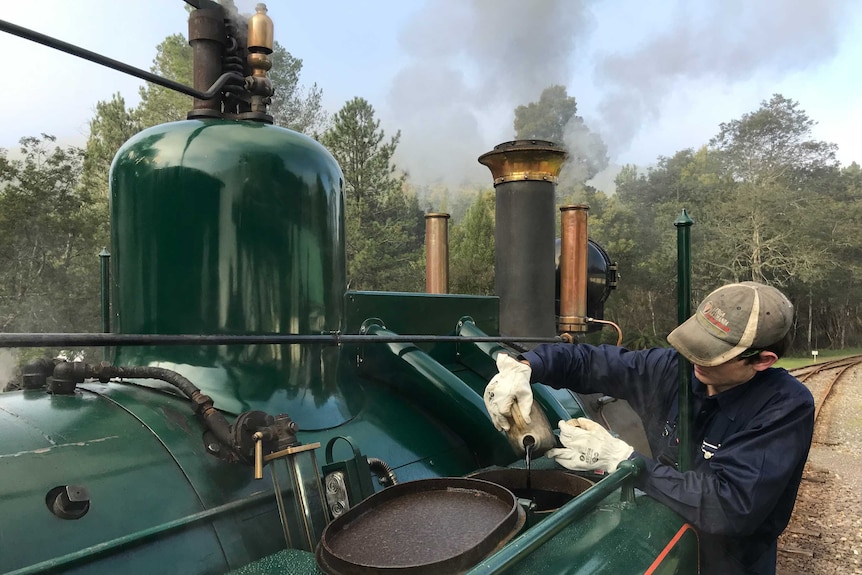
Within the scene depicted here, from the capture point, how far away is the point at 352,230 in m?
18.9

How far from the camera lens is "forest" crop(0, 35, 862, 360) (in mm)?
14742

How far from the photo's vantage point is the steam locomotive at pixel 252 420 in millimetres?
1379

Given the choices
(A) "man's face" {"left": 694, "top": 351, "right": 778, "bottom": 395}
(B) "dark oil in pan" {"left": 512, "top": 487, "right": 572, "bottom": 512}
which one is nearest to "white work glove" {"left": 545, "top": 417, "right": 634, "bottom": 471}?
(B) "dark oil in pan" {"left": 512, "top": 487, "right": 572, "bottom": 512}

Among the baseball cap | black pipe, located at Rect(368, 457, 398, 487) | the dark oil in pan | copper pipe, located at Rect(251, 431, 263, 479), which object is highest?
the baseball cap

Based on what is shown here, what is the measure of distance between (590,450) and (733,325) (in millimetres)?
567

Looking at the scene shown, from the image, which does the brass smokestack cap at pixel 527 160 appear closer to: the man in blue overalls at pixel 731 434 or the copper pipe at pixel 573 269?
the copper pipe at pixel 573 269

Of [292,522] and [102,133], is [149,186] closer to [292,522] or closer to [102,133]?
[292,522]

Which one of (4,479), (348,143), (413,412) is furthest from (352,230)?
(4,479)

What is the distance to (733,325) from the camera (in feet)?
6.42

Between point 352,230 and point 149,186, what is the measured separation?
17097mm

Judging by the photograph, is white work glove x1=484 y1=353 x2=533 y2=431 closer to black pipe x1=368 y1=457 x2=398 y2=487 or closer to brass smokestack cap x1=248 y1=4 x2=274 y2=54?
black pipe x1=368 y1=457 x2=398 y2=487

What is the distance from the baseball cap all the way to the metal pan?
0.77m

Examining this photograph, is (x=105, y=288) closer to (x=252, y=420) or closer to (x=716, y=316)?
(x=252, y=420)

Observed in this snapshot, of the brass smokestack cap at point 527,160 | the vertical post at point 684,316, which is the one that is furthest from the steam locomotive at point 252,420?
the brass smokestack cap at point 527,160
